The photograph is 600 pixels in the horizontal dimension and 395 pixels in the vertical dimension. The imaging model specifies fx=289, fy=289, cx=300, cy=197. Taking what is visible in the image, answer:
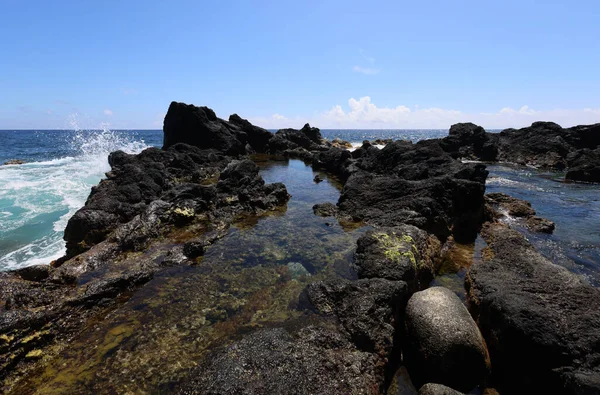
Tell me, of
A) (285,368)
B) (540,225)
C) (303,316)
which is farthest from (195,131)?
(285,368)

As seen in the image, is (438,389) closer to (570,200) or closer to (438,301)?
→ (438,301)

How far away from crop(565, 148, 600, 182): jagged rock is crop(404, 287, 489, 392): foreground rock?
37.6 meters

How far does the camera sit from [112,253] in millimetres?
11039

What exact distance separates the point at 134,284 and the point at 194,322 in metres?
2.96

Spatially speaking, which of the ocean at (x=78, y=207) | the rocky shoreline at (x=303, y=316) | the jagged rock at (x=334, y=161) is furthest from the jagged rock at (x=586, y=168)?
the rocky shoreline at (x=303, y=316)

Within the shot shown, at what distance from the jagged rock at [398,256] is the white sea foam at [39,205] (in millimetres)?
14902

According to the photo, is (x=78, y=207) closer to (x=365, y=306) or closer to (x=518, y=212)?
(x=365, y=306)

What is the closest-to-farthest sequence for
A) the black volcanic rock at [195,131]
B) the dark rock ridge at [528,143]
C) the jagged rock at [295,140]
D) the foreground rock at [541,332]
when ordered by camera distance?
the foreground rock at [541,332]
the black volcanic rock at [195,131]
the dark rock ridge at [528,143]
the jagged rock at [295,140]

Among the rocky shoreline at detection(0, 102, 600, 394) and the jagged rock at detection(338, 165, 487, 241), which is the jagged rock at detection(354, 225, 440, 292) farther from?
the jagged rock at detection(338, 165, 487, 241)

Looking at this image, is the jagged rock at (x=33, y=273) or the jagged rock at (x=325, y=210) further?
the jagged rock at (x=325, y=210)

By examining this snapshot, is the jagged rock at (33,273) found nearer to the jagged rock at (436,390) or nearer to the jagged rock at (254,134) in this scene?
the jagged rock at (436,390)

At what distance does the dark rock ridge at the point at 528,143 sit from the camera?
147 ft

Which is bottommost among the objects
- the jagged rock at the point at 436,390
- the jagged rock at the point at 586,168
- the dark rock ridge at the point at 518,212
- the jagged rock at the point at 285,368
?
the jagged rock at the point at 436,390

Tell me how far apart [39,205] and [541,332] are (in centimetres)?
2979
